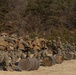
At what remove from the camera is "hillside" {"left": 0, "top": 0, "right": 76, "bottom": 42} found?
5422 centimetres

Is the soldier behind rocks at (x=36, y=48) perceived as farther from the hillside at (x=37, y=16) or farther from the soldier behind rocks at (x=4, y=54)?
the hillside at (x=37, y=16)

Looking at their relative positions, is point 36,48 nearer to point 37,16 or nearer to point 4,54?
point 4,54

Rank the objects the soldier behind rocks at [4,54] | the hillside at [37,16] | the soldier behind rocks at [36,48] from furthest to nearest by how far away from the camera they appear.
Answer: the hillside at [37,16] → the soldier behind rocks at [36,48] → the soldier behind rocks at [4,54]

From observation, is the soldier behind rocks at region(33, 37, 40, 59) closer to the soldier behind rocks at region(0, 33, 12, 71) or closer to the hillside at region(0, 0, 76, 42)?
the soldier behind rocks at region(0, 33, 12, 71)

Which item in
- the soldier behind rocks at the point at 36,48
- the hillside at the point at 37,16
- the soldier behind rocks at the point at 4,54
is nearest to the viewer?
the soldier behind rocks at the point at 4,54

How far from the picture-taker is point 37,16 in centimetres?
6216

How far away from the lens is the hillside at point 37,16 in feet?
178

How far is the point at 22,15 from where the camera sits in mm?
59406

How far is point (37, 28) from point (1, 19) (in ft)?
26.0

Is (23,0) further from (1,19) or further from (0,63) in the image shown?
(0,63)

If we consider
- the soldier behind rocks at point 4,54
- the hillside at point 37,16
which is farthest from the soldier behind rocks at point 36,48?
the hillside at point 37,16

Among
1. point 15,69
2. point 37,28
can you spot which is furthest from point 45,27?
point 15,69

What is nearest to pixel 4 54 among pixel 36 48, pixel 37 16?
pixel 36 48

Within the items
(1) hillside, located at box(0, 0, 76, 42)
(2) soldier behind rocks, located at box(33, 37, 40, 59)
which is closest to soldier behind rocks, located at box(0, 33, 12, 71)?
(2) soldier behind rocks, located at box(33, 37, 40, 59)
